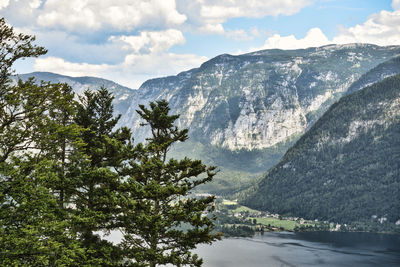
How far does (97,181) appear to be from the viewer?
1308 inches

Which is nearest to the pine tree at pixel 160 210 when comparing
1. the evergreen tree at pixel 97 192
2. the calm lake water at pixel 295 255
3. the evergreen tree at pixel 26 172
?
the evergreen tree at pixel 97 192

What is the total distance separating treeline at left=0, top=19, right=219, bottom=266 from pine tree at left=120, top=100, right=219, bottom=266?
8 centimetres

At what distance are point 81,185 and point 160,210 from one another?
7700mm

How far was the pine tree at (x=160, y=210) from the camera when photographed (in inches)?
1186

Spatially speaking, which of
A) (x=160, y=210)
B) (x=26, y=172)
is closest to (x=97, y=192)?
(x=160, y=210)

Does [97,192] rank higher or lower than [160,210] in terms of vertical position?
higher

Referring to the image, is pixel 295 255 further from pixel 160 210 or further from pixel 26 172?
pixel 26 172

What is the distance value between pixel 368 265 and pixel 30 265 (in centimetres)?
15457

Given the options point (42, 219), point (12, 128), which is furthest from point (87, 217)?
point (12, 128)

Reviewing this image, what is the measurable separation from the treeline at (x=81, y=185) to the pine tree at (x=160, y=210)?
0.28ft

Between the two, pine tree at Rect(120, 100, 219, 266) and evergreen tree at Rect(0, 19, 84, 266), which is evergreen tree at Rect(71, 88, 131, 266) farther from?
evergreen tree at Rect(0, 19, 84, 266)

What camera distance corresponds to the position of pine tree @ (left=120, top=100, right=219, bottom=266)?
30.1 metres

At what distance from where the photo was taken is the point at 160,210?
104ft

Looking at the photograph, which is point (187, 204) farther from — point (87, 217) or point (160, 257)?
point (87, 217)
